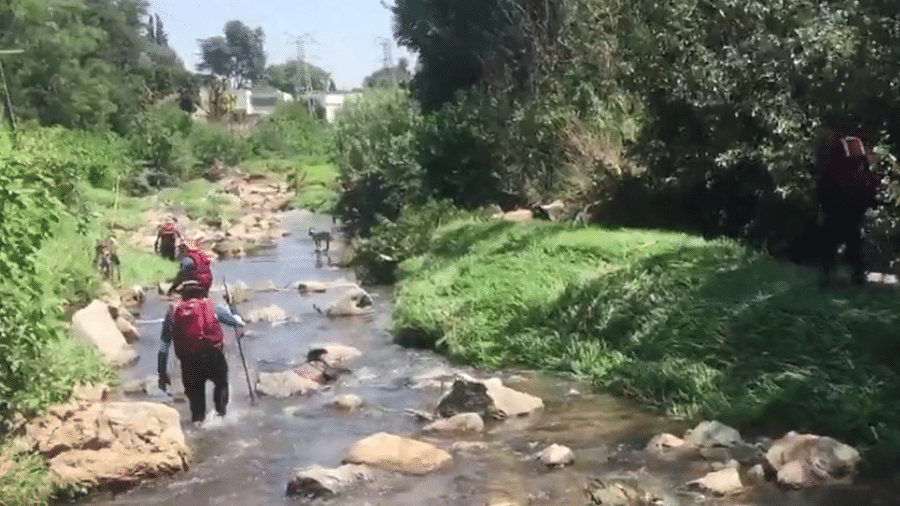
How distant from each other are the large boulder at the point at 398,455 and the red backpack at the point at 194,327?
142 cm

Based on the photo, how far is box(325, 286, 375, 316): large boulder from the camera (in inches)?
615

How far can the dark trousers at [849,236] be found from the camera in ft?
37.8

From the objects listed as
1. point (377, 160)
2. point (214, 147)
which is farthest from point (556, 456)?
point (214, 147)

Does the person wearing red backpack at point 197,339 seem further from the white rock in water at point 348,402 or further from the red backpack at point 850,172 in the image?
the red backpack at point 850,172

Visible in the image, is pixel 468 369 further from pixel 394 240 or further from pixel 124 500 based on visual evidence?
pixel 394 240

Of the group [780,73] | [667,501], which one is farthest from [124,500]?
[780,73]

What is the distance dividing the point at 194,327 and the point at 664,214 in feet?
27.7

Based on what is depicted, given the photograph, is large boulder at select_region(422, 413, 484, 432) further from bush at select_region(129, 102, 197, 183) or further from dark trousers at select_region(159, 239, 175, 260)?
bush at select_region(129, 102, 197, 183)

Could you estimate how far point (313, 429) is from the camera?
31.8ft

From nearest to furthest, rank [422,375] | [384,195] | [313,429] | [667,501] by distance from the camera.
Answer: [667,501] < [313,429] < [422,375] < [384,195]

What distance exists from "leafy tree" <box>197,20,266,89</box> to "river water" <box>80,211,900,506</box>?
81981mm

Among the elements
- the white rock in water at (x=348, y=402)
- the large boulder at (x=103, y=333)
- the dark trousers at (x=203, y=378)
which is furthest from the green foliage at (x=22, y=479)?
the large boulder at (x=103, y=333)

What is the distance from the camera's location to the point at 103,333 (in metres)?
13.1

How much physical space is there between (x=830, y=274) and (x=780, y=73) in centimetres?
302
